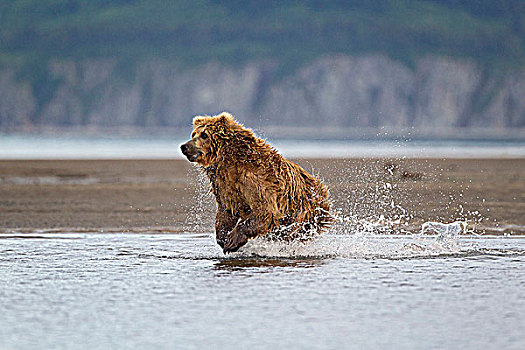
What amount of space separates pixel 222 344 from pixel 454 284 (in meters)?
2.34

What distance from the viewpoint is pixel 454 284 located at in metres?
6.63

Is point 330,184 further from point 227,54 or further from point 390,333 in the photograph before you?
point 227,54

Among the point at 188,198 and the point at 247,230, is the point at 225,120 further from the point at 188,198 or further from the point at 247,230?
the point at 188,198

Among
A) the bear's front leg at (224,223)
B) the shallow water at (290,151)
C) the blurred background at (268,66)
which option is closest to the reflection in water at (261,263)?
the bear's front leg at (224,223)

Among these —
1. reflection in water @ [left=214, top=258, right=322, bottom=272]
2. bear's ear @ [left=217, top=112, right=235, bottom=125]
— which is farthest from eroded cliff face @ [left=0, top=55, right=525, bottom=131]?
reflection in water @ [left=214, top=258, right=322, bottom=272]

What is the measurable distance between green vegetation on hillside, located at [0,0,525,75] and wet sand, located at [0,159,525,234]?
7802cm

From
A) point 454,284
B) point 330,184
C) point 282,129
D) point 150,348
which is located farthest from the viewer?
point 282,129

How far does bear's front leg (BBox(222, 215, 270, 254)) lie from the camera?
7688 mm

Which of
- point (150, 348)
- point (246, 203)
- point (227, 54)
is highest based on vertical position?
point (227, 54)

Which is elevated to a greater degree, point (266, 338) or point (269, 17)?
point (269, 17)

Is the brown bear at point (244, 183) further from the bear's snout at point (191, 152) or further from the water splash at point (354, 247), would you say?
the water splash at point (354, 247)

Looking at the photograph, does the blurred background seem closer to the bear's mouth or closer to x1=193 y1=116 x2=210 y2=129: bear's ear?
x1=193 y1=116 x2=210 y2=129: bear's ear

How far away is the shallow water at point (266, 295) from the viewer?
16.8 feet

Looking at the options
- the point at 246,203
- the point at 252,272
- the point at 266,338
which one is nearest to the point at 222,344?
the point at 266,338
